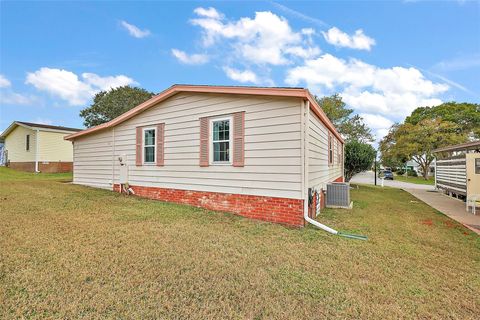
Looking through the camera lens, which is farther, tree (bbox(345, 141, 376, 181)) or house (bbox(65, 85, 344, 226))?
tree (bbox(345, 141, 376, 181))

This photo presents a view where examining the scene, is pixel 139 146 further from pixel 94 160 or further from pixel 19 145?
pixel 19 145

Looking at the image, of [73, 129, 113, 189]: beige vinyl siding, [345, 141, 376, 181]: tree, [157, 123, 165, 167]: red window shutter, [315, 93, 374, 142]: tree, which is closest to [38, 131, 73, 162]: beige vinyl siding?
[73, 129, 113, 189]: beige vinyl siding

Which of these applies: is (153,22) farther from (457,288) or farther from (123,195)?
(457,288)

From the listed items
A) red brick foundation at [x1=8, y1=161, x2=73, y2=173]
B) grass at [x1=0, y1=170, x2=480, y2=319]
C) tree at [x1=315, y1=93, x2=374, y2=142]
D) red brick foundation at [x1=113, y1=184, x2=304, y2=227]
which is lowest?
grass at [x1=0, y1=170, x2=480, y2=319]

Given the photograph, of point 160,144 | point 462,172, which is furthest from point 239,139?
point 462,172

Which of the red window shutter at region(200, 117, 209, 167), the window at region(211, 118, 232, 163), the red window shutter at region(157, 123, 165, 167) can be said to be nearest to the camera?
the window at region(211, 118, 232, 163)

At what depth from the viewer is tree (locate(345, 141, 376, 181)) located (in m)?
A: 15.5

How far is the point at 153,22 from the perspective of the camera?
1080cm

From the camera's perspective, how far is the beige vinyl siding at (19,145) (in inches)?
750

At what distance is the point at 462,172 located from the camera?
32.6ft

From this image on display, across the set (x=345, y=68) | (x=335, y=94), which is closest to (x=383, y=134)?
(x=335, y=94)

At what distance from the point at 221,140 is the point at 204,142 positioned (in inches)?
22.2

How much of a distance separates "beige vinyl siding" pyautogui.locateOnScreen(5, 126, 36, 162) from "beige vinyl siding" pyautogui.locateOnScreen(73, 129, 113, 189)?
420 inches

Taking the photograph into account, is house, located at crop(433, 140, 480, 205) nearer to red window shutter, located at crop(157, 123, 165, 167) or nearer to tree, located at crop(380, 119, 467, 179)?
red window shutter, located at crop(157, 123, 165, 167)
